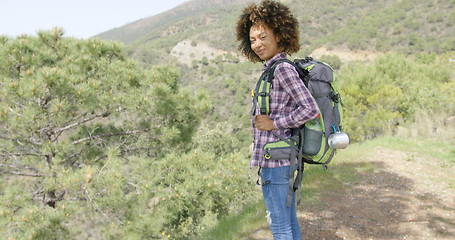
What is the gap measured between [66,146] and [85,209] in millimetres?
1227

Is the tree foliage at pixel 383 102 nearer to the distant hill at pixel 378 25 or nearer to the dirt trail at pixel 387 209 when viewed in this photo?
the dirt trail at pixel 387 209

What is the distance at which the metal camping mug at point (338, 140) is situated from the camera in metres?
1.12

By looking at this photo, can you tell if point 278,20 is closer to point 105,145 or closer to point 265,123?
point 265,123

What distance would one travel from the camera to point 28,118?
160 inches

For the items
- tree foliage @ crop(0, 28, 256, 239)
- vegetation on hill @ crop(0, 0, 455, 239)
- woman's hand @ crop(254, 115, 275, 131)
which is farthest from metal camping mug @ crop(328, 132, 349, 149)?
tree foliage @ crop(0, 28, 256, 239)

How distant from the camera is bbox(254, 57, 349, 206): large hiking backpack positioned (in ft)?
3.85

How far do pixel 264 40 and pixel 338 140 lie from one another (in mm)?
574

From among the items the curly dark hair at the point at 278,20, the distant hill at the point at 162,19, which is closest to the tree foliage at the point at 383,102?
the curly dark hair at the point at 278,20

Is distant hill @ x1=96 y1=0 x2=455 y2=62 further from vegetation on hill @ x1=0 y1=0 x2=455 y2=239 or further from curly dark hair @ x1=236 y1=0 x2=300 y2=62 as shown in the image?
curly dark hair @ x1=236 y1=0 x2=300 y2=62

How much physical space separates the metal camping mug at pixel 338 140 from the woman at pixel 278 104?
0.15 metres

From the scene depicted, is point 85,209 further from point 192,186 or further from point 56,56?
point 56,56

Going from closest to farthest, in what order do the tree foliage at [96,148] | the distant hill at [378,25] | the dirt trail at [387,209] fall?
1. the dirt trail at [387,209]
2. the tree foliage at [96,148]
3. the distant hill at [378,25]

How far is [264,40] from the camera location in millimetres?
1297

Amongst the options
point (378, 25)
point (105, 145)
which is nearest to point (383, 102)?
point (105, 145)
